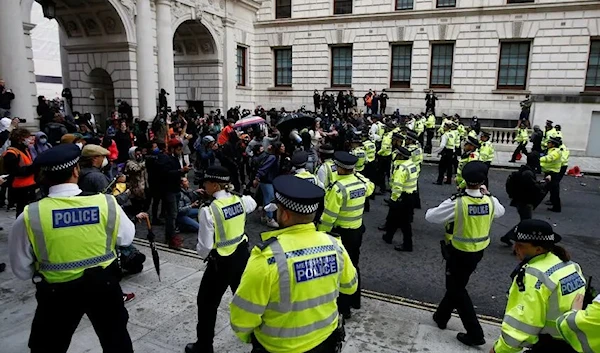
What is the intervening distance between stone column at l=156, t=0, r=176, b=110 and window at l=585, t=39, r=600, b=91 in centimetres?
2246

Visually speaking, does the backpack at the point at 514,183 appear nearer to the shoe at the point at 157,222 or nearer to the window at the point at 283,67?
the shoe at the point at 157,222

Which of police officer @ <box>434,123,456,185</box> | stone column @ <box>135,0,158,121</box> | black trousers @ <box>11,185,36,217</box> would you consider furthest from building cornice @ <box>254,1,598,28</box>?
black trousers @ <box>11,185,36,217</box>

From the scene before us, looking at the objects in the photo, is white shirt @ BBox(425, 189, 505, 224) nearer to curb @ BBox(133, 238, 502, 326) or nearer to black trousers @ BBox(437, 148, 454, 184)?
curb @ BBox(133, 238, 502, 326)

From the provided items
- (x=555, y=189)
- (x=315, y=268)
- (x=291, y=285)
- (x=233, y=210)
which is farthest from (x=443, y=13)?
(x=291, y=285)

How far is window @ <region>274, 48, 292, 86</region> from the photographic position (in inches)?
1128

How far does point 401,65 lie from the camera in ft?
84.4

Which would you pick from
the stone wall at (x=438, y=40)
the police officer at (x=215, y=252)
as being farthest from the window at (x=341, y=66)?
the police officer at (x=215, y=252)

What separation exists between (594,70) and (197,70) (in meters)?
22.8

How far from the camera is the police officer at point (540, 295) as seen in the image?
255 centimetres

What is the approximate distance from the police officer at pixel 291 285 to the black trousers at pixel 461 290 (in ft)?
8.01

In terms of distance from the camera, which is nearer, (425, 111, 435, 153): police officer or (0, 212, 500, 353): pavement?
(0, 212, 500, 353): pavement

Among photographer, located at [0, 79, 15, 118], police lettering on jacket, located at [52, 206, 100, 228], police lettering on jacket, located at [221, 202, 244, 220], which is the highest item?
photographer, located at [0, 79, 15, 118]

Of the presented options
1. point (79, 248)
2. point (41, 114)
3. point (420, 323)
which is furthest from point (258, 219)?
point (41, 114)

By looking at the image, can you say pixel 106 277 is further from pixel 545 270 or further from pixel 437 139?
pixel 437 139
